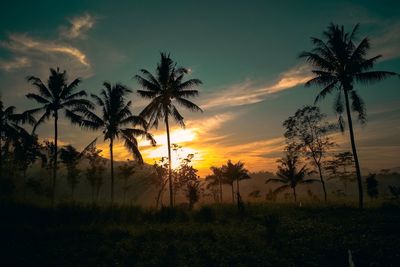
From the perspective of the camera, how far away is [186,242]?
1433cm

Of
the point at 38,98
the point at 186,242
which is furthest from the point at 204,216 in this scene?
the point at 38,98

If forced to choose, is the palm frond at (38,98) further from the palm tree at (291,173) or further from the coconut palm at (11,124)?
the palm tree at (291,173)

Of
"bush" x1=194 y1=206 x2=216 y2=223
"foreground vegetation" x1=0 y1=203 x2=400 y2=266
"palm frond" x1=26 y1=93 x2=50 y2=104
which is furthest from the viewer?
"palm frond" x1=26 y1=93 x2=50 y2=104

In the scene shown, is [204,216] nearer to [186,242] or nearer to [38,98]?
[186,242]

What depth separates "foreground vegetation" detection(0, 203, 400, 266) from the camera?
37.1 feet

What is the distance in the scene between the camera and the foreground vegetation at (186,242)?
11312 millimetres

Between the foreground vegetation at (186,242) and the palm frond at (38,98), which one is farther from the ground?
the palm frond at (38,98)

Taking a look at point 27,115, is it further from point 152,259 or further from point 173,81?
point 152,259

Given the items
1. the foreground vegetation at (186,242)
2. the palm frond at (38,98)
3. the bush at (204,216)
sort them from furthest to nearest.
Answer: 1. the palm frond at (38,98)
2. the bush at (204,216)
3. the foreground vegetation at (186,242)

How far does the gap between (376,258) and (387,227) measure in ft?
18.3

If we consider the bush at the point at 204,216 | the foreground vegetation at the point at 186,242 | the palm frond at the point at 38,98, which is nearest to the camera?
the foreground vegetation at the point at 186,242

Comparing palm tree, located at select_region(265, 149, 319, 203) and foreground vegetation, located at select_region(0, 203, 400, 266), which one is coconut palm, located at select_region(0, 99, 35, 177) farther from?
palm tree, located at select_region(265, 149, 319, 203)

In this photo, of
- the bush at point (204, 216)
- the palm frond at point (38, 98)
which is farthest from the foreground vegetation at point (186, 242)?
the palm frond at point (38, 98)

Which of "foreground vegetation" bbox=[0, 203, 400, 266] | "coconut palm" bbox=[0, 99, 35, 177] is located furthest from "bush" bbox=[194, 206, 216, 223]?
"coconut palm" bbox=[0, 99, 35, 177]
